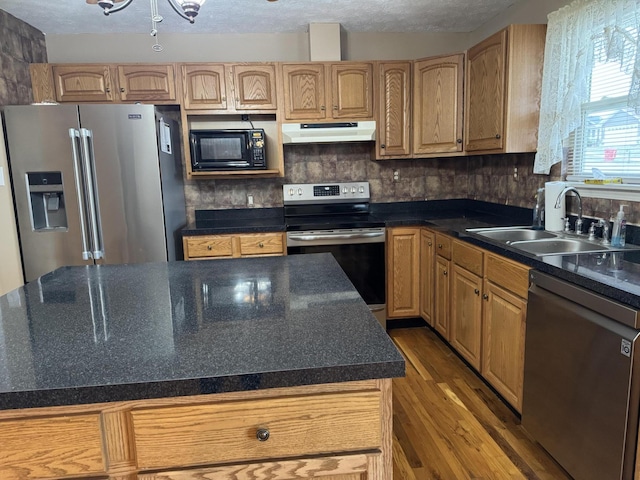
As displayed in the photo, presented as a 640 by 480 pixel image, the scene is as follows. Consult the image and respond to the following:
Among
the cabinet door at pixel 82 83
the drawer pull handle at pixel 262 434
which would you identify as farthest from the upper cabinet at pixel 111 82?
the drawer pull handle at pixel 262 434

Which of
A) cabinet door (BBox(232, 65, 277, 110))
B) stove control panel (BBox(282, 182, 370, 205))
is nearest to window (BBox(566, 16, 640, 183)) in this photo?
stove control panel (BBox(282, 182, 370, 205))

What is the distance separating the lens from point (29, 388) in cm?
84

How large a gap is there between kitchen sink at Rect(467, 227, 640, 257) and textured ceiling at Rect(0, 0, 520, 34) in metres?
1.69

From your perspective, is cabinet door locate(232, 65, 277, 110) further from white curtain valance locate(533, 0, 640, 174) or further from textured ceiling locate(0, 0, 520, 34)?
white curtain valance locate(533, 0, 640, 174)

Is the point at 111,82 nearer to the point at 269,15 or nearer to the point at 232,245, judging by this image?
the point at 269,15

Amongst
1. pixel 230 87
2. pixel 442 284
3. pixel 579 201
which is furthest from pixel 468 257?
pixel 230 87

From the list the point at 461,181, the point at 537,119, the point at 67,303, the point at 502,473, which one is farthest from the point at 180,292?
the point at 461,181

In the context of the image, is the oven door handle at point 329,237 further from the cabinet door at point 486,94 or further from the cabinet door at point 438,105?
the cabinet door at point 486,94

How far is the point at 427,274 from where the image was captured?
3.34m

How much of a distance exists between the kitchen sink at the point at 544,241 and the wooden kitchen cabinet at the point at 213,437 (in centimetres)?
142

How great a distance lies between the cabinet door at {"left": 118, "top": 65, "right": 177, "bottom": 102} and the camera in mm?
3264

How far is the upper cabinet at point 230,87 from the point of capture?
3.32 metres

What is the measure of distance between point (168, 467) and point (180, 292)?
0.65 metres

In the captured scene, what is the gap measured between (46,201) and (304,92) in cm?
205
